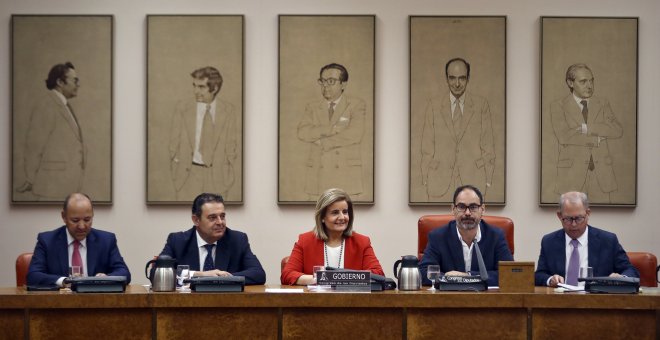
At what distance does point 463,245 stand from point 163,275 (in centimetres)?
194

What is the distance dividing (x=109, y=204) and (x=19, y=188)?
693mm

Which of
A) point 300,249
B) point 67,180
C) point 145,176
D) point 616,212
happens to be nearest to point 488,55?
point 616,212

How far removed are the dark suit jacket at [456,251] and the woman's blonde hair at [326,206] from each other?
519 mm

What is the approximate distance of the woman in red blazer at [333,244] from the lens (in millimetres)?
5305

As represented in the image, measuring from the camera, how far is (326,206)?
5.32 m

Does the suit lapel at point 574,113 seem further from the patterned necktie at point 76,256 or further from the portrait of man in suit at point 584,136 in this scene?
the patterned necktie at point 76,256

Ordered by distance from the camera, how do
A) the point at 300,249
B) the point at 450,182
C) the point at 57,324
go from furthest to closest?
the point at 450,182 < the point at 300,249 < the point at 57,324

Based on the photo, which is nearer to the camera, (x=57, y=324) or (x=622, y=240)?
(x=57, y=324)

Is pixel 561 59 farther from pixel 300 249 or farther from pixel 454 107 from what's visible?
pixel 300 249

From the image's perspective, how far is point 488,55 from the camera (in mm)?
6629

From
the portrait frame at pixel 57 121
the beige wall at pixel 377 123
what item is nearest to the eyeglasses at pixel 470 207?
the beige wall at pixel 377 123

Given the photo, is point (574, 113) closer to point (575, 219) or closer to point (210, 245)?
point (575, 219)

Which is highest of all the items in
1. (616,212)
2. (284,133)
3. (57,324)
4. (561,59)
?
(561,59)

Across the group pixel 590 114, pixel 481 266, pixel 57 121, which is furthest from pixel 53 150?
pixel 590 114
